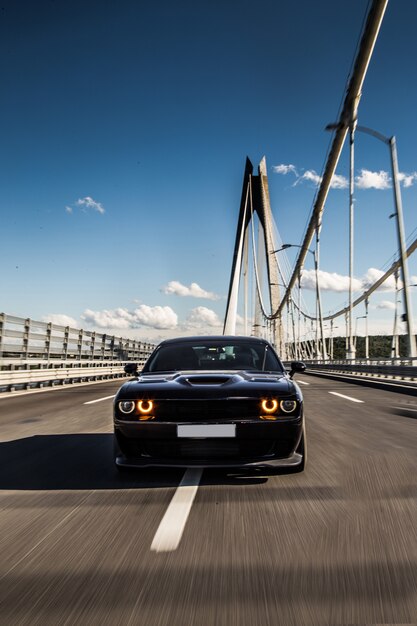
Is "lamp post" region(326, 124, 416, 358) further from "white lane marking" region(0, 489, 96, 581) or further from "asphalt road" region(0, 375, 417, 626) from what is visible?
"white lane marking" region(0, 489, 96, 581)

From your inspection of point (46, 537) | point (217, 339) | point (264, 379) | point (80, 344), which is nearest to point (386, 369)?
point (80, 344)

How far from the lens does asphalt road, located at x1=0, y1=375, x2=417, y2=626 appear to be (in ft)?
6.55

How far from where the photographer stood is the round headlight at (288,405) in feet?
12.3

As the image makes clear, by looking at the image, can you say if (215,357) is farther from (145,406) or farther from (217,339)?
(145,406)

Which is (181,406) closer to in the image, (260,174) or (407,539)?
(407,539)

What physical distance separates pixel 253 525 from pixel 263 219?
59.2m

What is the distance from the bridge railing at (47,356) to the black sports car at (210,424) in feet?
34.1

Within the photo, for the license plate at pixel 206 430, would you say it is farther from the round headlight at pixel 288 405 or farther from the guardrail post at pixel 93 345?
the guardrail post at pixel 93 345

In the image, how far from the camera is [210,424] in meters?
3.63

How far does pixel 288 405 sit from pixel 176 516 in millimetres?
Answer: 1152

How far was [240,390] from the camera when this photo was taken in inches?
148

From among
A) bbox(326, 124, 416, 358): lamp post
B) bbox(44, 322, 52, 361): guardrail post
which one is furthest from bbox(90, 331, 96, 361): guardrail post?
bbox(326, 124, 416, 358): lamp post

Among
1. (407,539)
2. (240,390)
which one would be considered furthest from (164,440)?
(407,539)

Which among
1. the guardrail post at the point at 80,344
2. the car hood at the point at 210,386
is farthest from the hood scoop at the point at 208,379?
the guardrail post at the point at 80,344
